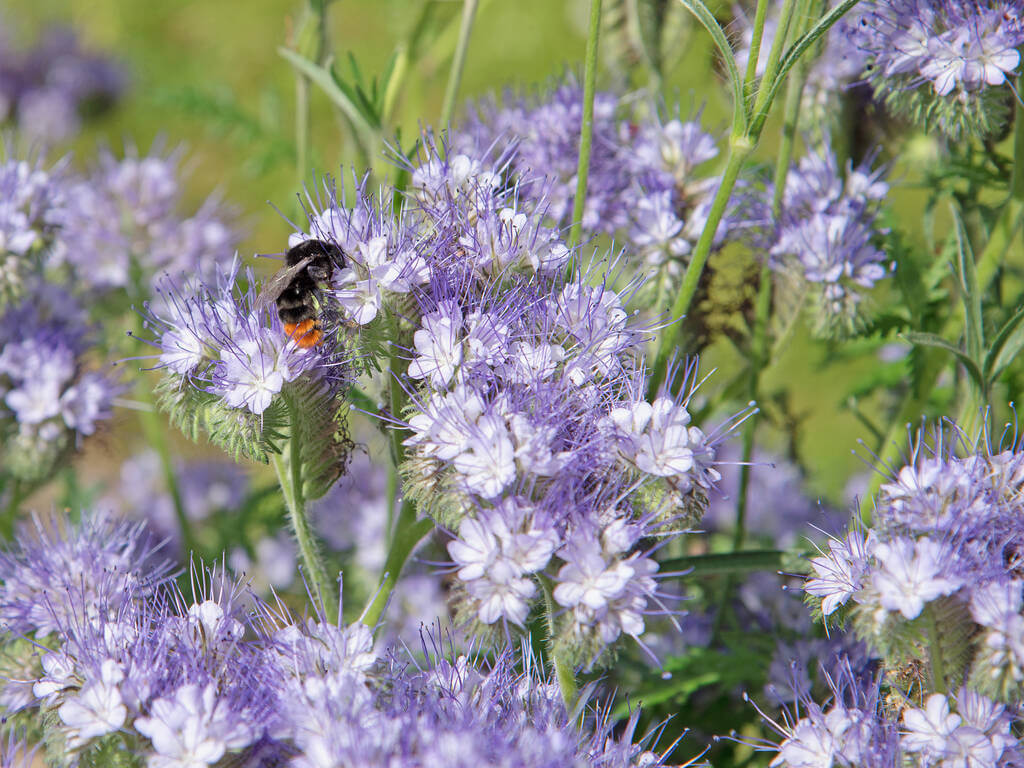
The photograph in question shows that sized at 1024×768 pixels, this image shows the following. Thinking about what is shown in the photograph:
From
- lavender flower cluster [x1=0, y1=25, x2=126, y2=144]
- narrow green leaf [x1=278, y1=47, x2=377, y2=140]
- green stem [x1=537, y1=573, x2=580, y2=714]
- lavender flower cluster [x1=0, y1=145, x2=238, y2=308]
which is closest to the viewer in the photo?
green stem [x1=537, y1=573, x2=580, y2=714]

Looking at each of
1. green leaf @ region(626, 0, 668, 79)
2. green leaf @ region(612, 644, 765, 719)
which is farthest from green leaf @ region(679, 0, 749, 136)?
green leaf @ region(612, 644, 765, 719)

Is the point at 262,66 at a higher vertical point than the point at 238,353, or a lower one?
higher

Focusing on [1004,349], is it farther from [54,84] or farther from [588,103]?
[54,84]

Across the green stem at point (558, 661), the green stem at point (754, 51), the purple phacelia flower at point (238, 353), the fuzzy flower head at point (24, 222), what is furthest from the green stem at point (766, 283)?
the fuzzy flower head at point (24, 222)

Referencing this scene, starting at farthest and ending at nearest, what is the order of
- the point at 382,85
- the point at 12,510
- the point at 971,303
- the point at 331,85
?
the point at 12,510 → the point at 382,85 → the point at 331,85 → the point at 971,303

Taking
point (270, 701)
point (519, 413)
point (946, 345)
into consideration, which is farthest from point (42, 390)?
point (946, 345)

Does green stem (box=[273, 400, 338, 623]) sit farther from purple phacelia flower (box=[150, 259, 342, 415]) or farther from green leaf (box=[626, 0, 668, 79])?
green leaf (box=[626, 0, 668, 79])

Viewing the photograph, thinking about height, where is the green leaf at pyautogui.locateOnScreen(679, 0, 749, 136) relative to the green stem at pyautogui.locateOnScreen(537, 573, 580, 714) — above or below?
above
